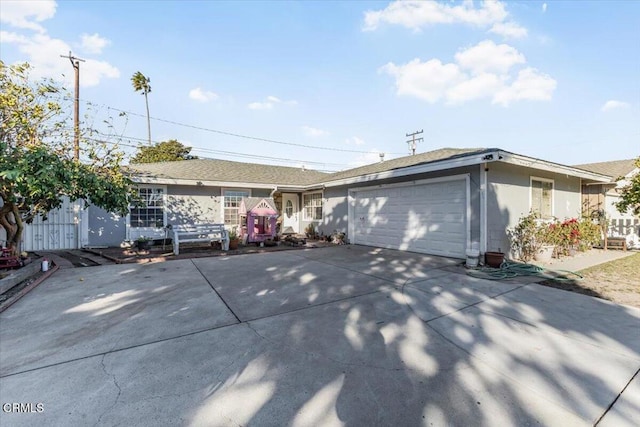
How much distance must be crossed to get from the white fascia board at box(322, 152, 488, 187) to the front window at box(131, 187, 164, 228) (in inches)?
284

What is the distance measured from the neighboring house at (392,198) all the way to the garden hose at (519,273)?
713mm

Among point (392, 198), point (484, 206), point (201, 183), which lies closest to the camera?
point (484, 206)

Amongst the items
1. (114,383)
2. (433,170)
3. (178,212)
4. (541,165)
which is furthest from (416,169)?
(178,212)

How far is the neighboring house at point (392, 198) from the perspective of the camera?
24.0 ft

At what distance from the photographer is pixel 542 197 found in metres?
8.88

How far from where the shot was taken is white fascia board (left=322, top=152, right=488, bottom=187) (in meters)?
6.78

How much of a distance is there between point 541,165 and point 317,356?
8396 mm

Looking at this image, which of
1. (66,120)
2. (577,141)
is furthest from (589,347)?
(577,141)

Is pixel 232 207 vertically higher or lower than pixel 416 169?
lower

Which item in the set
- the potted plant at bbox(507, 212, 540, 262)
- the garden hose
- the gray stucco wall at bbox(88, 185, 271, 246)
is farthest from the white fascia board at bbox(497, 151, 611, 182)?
the gray stucco wall at bbox(88, 185, 271, 246)

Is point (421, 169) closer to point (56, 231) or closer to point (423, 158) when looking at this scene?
point (423, 158)

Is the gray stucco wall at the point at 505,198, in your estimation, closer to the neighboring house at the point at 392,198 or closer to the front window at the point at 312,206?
the neighboring house at the point at 392,198

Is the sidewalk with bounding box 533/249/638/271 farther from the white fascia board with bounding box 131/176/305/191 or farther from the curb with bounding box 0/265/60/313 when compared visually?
the curb with bounding box 0/265/60/313

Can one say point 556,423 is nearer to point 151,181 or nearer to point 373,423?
point 373,423
